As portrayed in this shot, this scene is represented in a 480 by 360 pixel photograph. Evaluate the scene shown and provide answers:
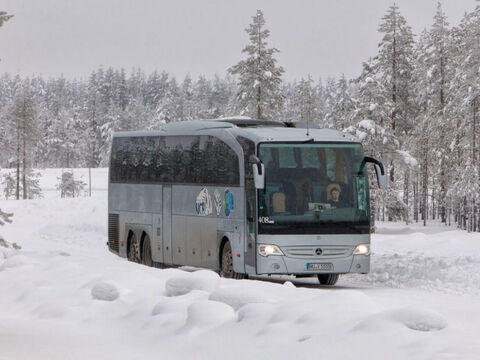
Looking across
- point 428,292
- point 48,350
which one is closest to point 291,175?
point 428,292

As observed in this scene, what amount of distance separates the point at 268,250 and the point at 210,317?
770cm

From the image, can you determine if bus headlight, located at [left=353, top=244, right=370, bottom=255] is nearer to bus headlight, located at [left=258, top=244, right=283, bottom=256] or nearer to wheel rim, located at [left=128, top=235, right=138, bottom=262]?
bus headlight, located at [left=258, top=244, right=283, bottom=256]

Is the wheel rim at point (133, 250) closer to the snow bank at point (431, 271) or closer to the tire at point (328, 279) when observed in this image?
the snow bank at point (431, 271)

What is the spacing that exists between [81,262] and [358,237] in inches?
224

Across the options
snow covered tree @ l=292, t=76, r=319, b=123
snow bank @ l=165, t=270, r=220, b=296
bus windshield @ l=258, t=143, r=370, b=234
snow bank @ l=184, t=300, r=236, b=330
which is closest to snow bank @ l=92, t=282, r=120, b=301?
snow bank @ l=165, t=270, r=220, b=296

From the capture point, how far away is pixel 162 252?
2506 centimetres

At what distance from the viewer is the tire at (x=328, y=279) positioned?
2203 cm

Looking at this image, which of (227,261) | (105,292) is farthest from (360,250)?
(105,292)

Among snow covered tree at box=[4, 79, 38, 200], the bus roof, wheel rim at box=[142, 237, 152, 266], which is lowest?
wheel rim at box=[142, 237, 152, 266]

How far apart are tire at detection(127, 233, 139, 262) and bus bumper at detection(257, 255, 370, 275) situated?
7373mm

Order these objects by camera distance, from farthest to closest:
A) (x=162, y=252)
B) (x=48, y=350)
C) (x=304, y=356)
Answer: (x=162, y=252)
(x=48, y=350)
(x=304, y=356)

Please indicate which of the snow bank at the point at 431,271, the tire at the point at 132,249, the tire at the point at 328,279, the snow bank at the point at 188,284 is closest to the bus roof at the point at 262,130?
the tire at the point at 328,279

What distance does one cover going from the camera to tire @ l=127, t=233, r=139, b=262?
88.3 feet

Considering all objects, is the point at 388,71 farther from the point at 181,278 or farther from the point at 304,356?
the point at 304,356
